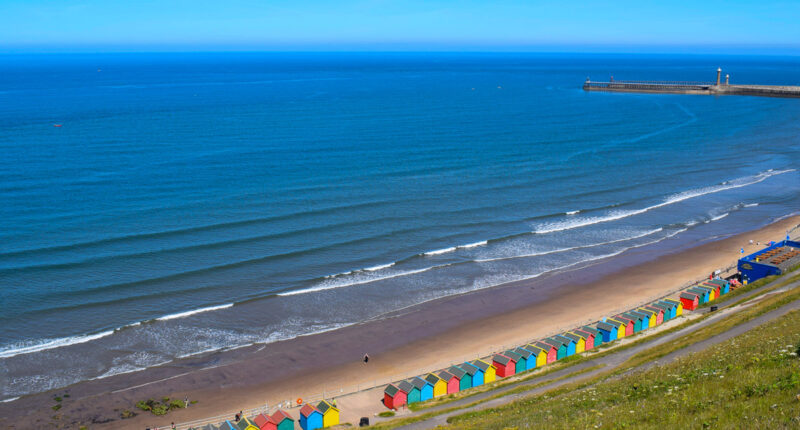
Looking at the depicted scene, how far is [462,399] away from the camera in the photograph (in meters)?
30.8

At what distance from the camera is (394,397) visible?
3066 centimetres

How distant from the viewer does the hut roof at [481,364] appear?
3353cm

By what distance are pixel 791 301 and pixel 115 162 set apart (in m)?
74.9

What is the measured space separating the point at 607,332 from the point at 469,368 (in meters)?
9.69

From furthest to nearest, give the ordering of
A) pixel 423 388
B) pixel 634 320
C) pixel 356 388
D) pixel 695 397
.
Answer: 1. pixel 634 320
2. pixel 356 388
3. pixel 423 388
4. pixel 695 397

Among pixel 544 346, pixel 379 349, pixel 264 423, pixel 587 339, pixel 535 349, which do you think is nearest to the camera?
pixel 264 423

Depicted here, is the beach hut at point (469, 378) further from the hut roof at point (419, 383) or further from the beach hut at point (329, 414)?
the beach hut at point (329, 414)

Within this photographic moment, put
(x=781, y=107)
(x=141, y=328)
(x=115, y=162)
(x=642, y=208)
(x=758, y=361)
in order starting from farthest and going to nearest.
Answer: (x=781, y=107)
(x=115, y=162)
(x=642, y=208)
(x=141, y=328)
(x=758, y=361)

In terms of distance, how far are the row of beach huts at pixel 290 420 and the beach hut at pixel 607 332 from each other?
693 inches

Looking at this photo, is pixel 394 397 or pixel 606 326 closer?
pixel 394 397

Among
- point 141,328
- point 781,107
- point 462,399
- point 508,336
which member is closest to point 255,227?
point 141,328

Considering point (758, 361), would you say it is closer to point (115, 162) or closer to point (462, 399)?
point (462, 399)

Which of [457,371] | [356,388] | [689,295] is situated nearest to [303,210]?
[356,388]

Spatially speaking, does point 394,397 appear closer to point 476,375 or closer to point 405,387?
point 405,387
